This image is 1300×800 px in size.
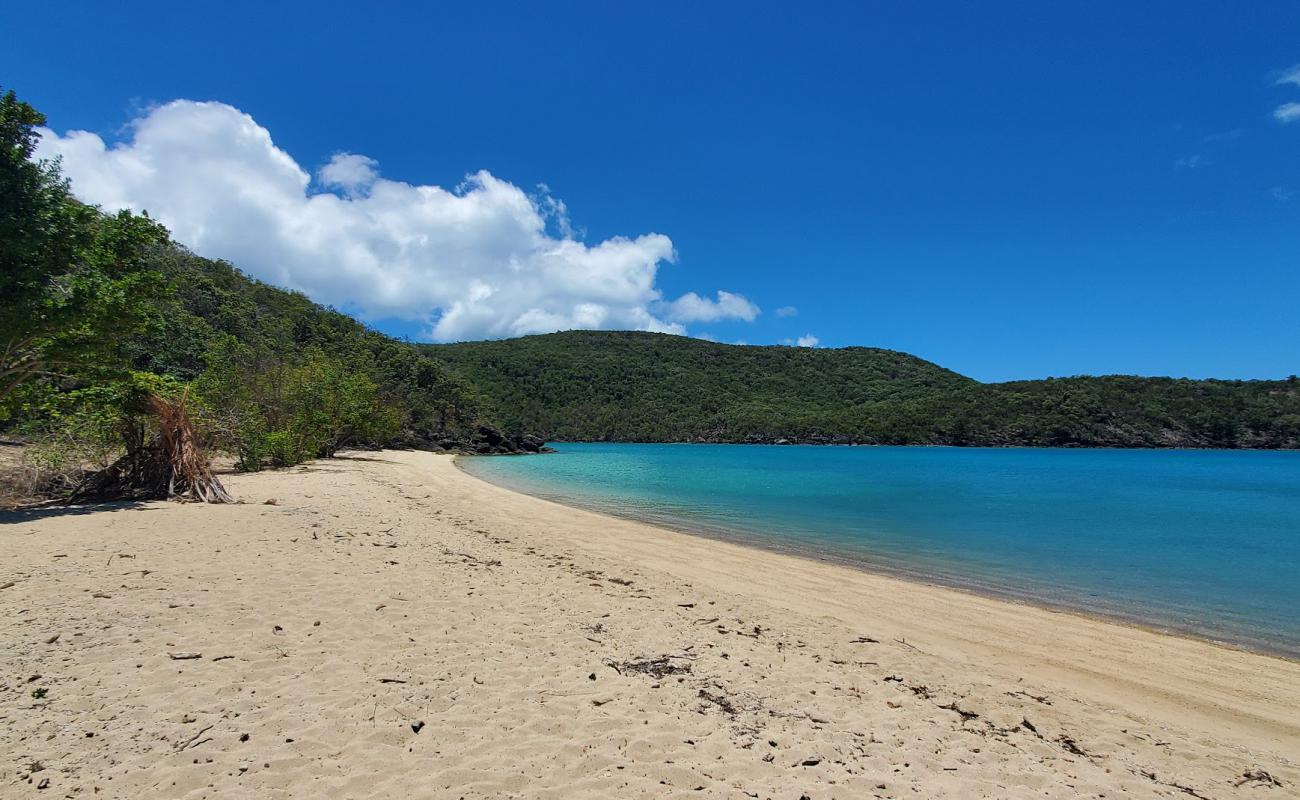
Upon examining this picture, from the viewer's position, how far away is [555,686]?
5211 mm

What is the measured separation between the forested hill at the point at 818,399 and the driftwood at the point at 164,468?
282 feet

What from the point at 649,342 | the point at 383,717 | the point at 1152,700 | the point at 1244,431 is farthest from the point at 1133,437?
the point at 383,717

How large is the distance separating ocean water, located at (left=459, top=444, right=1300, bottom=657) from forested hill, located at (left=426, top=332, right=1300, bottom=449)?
249 ft

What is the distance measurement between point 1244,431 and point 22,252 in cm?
Result: 14250

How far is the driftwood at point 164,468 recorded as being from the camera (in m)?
13.9

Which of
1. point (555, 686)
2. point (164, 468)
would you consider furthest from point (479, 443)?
point (555, 686)

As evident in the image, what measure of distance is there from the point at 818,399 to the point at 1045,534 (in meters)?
131

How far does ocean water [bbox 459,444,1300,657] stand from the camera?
11219 mm

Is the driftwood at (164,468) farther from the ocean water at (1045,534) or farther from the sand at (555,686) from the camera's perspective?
the ocean water at (1045,534)

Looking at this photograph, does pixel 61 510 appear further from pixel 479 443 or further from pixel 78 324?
pixel 479 443

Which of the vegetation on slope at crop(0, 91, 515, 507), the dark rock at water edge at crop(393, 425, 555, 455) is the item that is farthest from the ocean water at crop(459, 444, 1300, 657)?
the dark rock at water edge at crop(393, 425, 555, 455)

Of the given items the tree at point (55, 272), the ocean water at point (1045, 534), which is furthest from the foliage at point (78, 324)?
the ocean water at point (1045, 534)

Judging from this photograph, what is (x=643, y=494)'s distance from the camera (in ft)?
97.9

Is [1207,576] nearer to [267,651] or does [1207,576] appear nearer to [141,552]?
[267,651]
